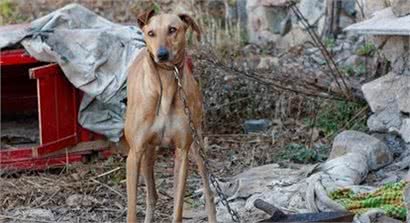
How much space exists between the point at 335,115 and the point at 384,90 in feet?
3.29

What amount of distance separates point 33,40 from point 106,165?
1.15 m

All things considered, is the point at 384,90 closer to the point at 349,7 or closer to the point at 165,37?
the point at 165,37

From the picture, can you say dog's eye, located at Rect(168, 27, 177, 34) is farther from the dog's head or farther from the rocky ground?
the rocky ground

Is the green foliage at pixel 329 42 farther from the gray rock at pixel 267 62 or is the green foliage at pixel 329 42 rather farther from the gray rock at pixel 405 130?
the gray rock at pixel 405 130

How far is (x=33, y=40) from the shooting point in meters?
7.75

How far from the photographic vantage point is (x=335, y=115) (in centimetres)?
844

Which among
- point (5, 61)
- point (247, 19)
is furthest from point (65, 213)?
point (247, 19)

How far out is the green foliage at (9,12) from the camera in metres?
12.2

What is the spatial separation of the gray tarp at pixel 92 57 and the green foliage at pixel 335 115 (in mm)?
1733

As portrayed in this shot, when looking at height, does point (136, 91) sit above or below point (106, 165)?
above

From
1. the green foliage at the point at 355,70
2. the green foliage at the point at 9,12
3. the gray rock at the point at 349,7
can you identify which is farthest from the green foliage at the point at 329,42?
the green foliage at the point at 9,12

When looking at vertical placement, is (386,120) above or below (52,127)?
above

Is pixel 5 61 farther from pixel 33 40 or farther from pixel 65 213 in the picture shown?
pixel 65 213

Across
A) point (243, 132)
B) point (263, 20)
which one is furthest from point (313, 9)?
point (243, 132)
